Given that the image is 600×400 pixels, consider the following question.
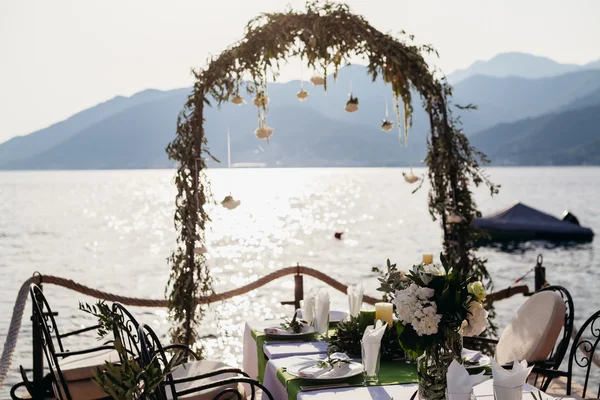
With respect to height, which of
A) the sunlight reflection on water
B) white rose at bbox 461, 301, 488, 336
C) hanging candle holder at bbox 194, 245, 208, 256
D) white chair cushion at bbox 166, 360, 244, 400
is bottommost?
the sunlight reflection on water

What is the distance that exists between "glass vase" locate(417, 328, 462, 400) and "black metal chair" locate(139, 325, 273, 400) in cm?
89

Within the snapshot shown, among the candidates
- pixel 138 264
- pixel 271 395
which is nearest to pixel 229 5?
pixel 271 395

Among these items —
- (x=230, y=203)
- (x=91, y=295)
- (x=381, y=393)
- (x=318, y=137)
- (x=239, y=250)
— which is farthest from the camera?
(x=318, y=137)

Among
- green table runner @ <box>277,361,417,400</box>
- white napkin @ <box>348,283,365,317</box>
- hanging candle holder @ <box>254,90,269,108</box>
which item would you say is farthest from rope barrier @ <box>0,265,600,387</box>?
green table runner @ <box>277,361,417,400</box>

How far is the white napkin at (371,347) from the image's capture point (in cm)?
283

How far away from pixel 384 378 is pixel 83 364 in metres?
1.99

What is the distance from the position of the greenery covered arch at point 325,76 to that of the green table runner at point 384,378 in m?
2.31

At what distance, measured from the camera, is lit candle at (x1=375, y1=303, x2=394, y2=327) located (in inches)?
131

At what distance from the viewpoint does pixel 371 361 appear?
2857mm

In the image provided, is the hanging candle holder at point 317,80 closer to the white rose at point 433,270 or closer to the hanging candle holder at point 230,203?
the hanging candle holder at point 230,203

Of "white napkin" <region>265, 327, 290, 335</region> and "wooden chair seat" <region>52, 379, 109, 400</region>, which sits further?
"wooden chair seat" <region>52, 379, 109, 400</region>

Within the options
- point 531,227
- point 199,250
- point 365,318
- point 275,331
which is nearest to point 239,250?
point 531,227

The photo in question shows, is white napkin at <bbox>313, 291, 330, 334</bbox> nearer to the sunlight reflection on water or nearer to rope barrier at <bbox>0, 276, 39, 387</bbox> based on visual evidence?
the sunlight reflection on water

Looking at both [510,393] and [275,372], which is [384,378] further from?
[510,393]
